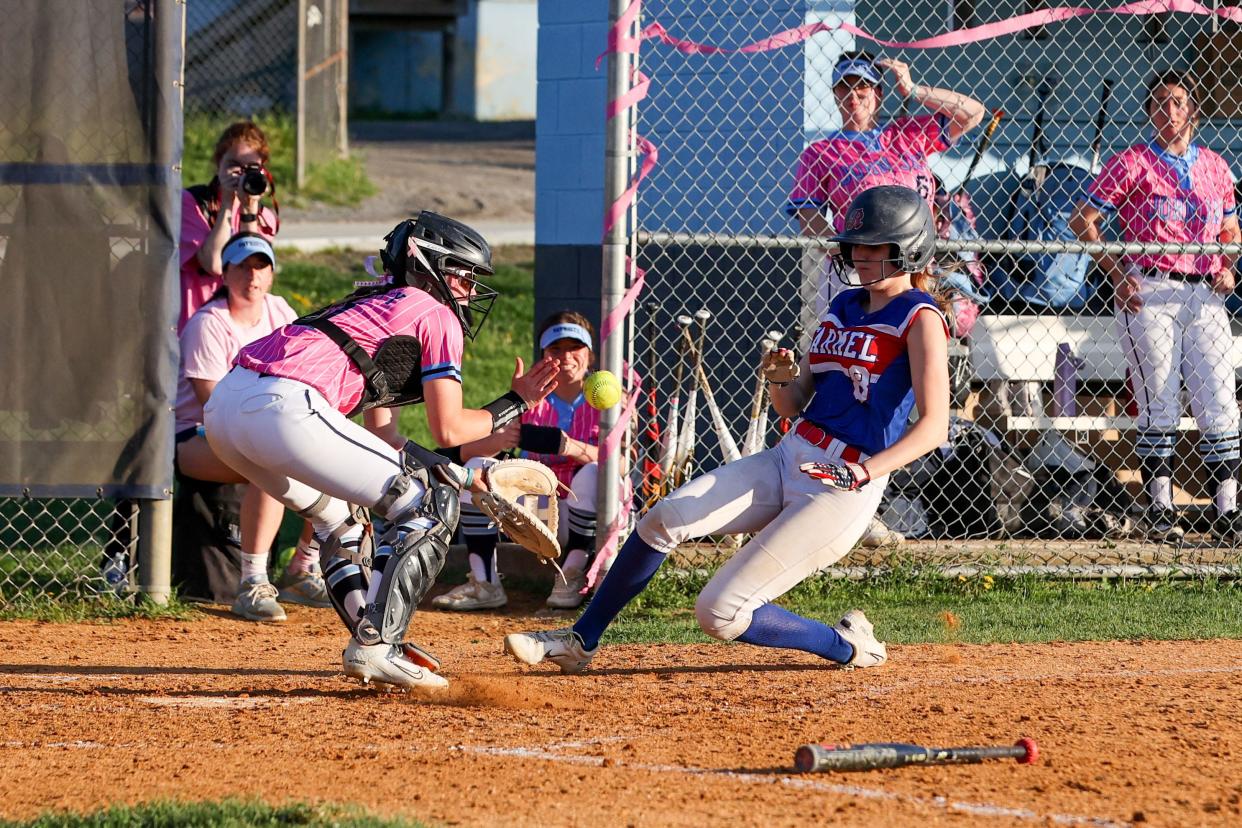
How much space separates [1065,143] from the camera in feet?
32.5

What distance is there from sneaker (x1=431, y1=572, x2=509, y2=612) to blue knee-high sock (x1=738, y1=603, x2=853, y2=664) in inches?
78.4

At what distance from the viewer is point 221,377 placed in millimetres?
6844

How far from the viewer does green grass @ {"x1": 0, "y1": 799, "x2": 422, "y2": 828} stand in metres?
3.42

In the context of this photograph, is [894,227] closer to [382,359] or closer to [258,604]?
[382,359]

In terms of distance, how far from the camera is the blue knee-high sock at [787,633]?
5.20m

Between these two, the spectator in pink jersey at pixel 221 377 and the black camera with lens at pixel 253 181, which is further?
the black camera with lens at pixel 253 181

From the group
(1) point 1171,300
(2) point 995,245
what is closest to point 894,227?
(2) point 995,245

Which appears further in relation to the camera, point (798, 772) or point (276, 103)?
point (276, 103)

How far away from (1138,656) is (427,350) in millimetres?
2945

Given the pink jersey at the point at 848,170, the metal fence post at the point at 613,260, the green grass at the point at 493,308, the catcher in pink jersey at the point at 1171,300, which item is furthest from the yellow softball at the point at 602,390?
the green grass at the point at 493,308

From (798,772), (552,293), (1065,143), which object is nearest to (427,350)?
(798,772)

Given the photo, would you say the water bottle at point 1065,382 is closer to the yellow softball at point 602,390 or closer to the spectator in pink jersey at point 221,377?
the yellow softball at point 602,390

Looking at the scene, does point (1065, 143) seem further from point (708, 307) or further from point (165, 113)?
point (165, 113)

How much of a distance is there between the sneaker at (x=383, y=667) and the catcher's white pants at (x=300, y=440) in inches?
17.5
